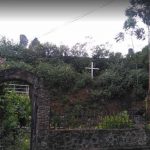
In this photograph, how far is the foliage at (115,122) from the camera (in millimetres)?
12242

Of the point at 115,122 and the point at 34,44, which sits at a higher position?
the point at 34,44

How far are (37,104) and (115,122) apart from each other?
3.00 m

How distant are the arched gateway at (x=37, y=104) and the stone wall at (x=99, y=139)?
279mm

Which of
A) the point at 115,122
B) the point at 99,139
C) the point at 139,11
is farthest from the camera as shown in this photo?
the point at 139,11

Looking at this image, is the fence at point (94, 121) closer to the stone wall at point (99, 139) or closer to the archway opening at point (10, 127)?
the stone wall at point (99, 139)

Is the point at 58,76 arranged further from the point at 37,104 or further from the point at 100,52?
the point at 37,104

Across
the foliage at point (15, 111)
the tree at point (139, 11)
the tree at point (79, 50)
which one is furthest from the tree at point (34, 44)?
the foliage at point (15, 111)

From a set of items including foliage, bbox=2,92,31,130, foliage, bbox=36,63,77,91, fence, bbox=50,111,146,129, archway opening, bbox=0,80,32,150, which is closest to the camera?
archway opening, bbox=0,80,32,150

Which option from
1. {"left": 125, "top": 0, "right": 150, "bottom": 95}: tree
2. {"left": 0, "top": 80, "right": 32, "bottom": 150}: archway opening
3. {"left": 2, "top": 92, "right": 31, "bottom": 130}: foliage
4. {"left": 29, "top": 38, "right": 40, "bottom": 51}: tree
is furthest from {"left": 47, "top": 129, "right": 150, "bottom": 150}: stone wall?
{"left": 29, "top": 38, "right": 40, "bottom": 51}: tree

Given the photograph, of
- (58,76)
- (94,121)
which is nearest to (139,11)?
(58,76)

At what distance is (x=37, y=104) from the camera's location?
10773 millimetres

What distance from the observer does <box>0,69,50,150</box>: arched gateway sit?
419 inches

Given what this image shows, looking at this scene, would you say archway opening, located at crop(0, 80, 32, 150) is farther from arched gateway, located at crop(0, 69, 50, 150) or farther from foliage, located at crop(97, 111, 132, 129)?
foliage, located at crop(97, 111, 132, 129)

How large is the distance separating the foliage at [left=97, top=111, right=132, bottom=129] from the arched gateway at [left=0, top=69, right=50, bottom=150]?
2255 millimetres
